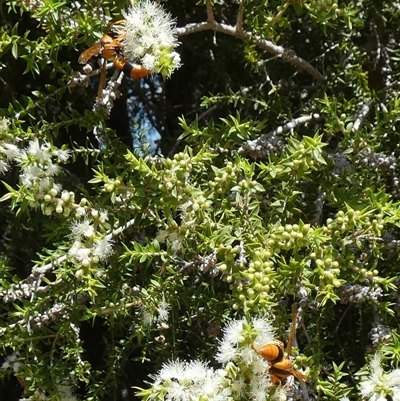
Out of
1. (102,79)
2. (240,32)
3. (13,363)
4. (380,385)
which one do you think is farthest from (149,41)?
(13,363)

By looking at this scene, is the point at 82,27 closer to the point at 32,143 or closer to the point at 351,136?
the point at 32,143

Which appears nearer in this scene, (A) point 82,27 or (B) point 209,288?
(A) point 82,27

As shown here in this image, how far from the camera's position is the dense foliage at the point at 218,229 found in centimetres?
120

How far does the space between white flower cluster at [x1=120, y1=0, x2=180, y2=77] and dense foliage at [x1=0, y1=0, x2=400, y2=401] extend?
0.06ft

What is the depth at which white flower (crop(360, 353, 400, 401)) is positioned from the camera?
1.18 meters

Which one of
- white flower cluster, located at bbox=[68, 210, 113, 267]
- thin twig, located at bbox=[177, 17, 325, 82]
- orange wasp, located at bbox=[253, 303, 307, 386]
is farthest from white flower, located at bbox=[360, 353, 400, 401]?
thin twig, located at bbox=[177, 17, 325, 82]

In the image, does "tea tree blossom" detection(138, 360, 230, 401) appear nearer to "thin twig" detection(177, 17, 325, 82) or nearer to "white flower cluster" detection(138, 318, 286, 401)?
"white flower cluster" detection(138, 318, 286, 401)

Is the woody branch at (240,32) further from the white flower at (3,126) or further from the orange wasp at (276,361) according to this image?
the orange wasp at (276,361)

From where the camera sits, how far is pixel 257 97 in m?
1.91

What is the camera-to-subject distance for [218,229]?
4.09 feet

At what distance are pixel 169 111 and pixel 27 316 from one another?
1203 millimetres

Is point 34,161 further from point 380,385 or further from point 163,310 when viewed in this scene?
point 380,385

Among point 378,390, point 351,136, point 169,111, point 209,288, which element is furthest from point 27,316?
point 169,111

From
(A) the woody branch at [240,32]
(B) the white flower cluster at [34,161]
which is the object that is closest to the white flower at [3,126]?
(B) the white flower cluster at [34,161]
